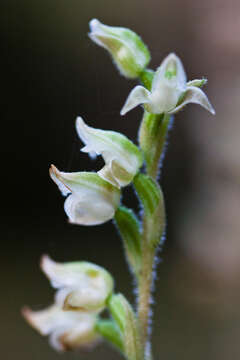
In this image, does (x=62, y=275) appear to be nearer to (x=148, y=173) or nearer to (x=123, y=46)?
(x=148, y=173)

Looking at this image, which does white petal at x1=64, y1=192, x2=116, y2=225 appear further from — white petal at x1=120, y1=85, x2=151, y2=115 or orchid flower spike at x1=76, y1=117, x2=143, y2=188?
white petal at x1=120, y1=85, x2=151, y2=115

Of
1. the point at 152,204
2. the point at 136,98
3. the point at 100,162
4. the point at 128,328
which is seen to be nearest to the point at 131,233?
the point at 152,204

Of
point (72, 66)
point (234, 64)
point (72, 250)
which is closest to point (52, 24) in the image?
point (72, 66)

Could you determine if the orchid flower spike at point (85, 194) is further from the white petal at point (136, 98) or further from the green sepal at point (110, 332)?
the green sepal at point (110, 332)

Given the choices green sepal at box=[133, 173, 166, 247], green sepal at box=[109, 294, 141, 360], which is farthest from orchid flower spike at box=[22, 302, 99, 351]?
green sepal at box=[133, 173, 166, 247]

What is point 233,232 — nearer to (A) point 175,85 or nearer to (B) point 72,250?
(A) point 175,85

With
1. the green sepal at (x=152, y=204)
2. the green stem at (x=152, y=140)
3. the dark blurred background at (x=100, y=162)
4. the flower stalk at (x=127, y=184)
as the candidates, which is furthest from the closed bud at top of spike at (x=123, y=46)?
the dark blurred background at (x=100, y=162)
